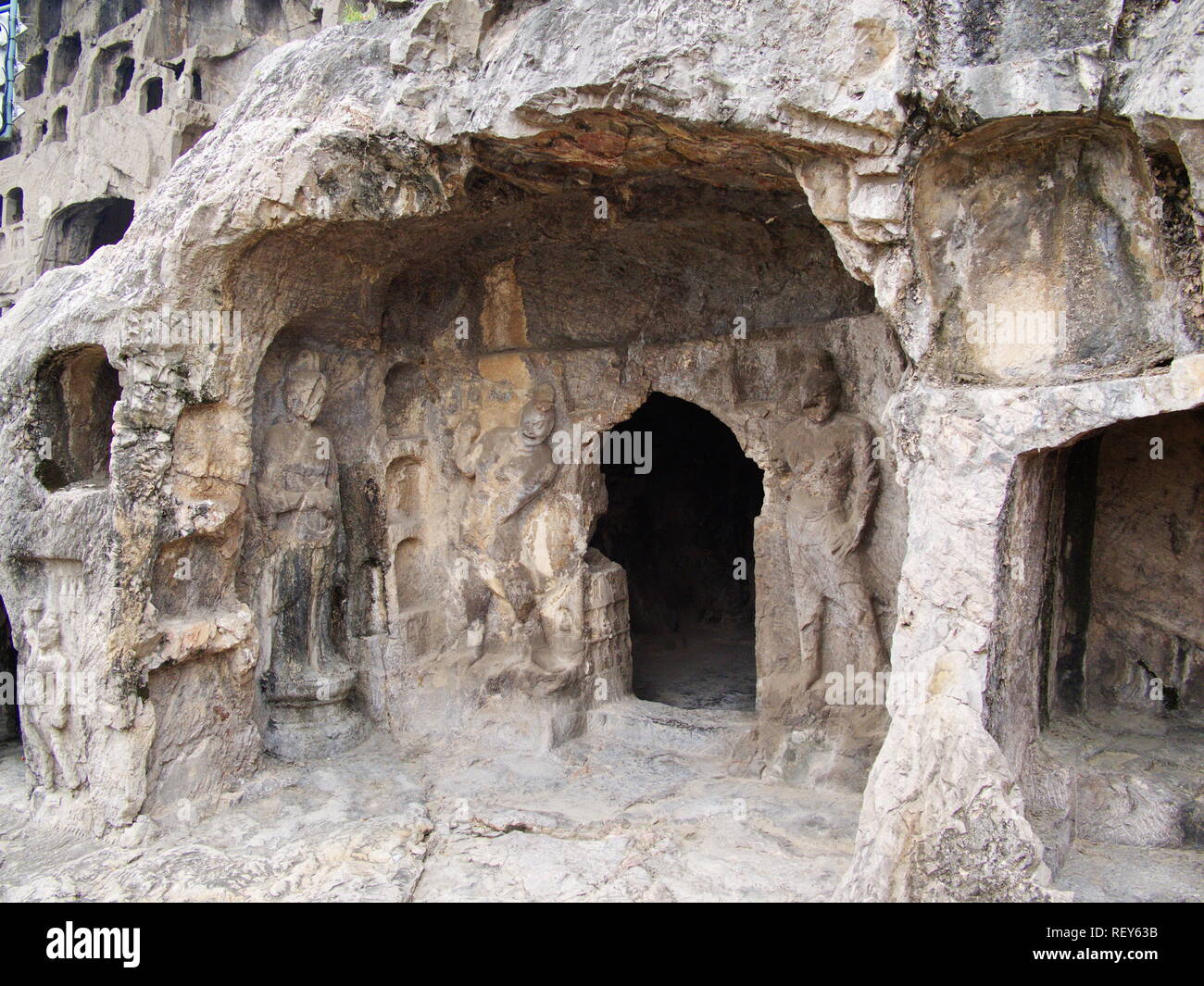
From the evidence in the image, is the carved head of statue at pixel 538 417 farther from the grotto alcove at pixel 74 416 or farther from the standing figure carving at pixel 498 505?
the grotto alcove at pixel 74 416

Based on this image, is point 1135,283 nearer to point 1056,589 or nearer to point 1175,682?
point 1056,589

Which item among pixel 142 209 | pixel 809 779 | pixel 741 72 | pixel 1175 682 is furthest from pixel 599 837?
pixel 142 209

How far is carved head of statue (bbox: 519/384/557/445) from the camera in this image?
21.8 ft

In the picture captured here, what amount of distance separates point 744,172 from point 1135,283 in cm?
183

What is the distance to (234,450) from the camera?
5.71m

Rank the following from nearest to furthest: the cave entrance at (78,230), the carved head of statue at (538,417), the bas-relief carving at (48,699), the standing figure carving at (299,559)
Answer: the bas-relief carving at (48,699) < the standing figure carving at (299,559) < the carved head of statue at (538,417) < the cave entrance at (78,230)

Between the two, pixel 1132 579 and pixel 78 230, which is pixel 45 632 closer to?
pixel 1132 579

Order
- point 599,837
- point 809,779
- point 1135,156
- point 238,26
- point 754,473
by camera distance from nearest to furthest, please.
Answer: point 1135,156, point 599,837, point 809,779, point 754,473, point 238,26

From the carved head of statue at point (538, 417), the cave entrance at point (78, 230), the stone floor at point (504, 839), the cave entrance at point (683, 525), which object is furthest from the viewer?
the cave entrance at point (78, 230)

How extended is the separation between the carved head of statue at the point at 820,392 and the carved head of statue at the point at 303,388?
9.60 feet

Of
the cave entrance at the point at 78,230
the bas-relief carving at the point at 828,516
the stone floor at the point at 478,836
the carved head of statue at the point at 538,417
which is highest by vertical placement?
the cave entrance at the point at 78,230

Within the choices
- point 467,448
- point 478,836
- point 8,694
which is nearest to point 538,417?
point 467,448

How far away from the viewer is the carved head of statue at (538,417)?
6.63 metres

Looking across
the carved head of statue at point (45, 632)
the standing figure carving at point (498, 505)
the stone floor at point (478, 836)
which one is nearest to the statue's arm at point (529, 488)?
the standing figure carving at point (498, 505)
